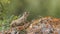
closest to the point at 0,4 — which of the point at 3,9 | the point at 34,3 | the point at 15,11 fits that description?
the point at 3,9

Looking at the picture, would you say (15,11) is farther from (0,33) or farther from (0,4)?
(0,33)

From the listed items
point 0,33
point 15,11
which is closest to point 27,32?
point 0,33

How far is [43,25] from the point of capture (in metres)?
3.19

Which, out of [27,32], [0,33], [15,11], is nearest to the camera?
[27,32]

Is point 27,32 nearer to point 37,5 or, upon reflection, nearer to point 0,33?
point 0,33

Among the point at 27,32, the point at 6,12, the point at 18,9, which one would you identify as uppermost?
the point at 18,9

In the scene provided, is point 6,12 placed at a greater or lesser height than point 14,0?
lesser

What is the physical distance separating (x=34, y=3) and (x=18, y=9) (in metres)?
0.45

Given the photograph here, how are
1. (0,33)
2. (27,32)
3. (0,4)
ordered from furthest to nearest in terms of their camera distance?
(0,4), (0,33), (27,32)

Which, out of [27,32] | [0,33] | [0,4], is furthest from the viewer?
[0,4]

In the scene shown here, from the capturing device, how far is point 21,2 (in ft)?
17.9

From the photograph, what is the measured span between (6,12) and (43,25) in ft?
5.53

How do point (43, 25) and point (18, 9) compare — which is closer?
point (43, 25)

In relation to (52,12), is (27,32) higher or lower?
lower
